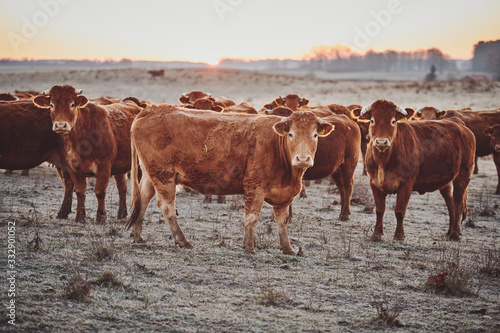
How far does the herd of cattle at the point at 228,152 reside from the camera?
7543 millimetres

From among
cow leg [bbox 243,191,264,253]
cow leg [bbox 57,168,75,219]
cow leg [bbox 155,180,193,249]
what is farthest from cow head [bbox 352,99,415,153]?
cow leg [bbox 57,168,75,219]

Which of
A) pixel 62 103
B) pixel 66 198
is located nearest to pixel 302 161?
pixel 62 103

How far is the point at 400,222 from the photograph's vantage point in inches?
345

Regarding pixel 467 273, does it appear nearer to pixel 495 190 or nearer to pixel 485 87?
pixel 495 190

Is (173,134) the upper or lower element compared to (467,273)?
upper

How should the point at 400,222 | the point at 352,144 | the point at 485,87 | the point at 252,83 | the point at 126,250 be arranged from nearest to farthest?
the point at 126,250
the point at 400,222
the point at 352,144
the point at 485,87
the point at 252,83

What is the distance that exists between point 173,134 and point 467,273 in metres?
4.41

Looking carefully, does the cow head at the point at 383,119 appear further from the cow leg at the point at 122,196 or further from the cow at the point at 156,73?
the cow at the point at 156,73

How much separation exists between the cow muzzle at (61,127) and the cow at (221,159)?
1.56m

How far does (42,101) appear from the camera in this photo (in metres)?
8.94

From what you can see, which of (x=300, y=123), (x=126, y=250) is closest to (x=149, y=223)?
(x=126, y=250)

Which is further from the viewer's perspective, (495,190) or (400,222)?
(495,190)

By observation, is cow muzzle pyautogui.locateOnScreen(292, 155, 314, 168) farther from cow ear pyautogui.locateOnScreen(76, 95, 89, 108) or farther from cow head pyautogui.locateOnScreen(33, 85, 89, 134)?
cow ear pyautogui.locateOnScreen(76, 95, 89, 108)

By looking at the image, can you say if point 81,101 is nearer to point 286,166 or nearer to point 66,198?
point 66,198
